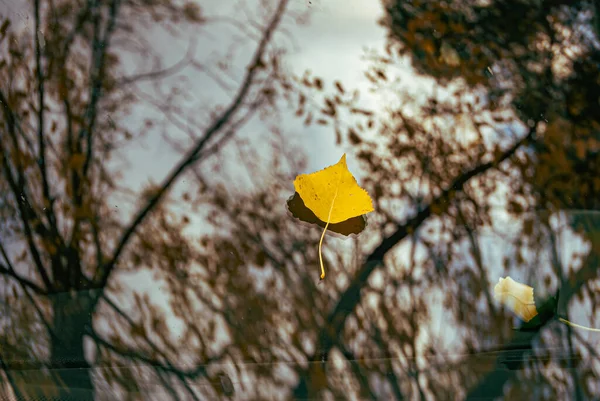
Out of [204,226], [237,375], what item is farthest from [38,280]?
[237,375]

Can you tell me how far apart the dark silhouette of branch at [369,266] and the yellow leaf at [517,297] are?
212mm

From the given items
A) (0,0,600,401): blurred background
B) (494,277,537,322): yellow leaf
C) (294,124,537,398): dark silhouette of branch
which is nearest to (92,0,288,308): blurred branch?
(0,0,600,401): blurred background

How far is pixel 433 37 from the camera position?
104 cm

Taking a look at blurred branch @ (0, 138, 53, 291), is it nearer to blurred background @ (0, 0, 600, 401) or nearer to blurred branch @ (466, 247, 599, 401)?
blurred background @ (0, 0, 600, 401)

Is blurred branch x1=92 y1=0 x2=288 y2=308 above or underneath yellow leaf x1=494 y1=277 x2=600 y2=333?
above

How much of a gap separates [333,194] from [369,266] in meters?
0.17

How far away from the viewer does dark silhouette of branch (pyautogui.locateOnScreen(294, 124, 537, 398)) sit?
0.94 metres

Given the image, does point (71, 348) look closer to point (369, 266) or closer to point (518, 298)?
point (369, 266)

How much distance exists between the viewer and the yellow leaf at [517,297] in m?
0.95

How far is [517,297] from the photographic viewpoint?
0.96 meters

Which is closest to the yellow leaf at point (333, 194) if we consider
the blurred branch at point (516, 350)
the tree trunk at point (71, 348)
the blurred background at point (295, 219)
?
the blurred background at point (295, 219)


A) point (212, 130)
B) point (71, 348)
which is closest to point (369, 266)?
point (212, 130)

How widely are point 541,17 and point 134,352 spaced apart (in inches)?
45.4

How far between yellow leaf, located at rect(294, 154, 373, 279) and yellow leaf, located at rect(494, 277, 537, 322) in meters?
0.32
